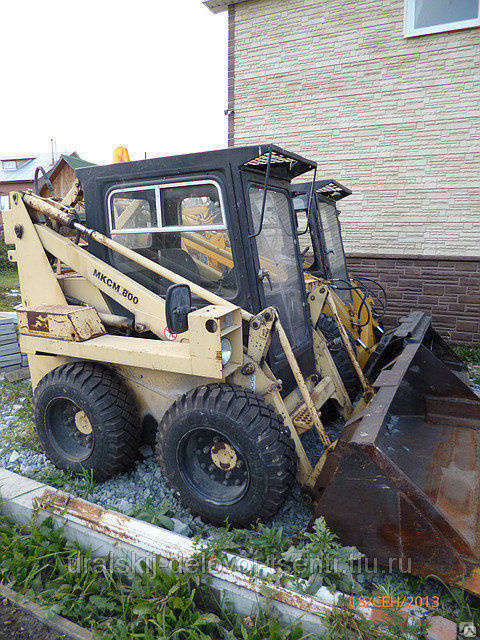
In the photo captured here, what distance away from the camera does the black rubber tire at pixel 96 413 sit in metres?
2.90

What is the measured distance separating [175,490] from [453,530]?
1.55m

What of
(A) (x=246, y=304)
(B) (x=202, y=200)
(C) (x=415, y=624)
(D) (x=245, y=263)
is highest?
(B) (x=202, y=200)

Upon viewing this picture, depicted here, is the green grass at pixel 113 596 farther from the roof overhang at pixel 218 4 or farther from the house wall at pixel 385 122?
the roof overhang at pixel 218 4

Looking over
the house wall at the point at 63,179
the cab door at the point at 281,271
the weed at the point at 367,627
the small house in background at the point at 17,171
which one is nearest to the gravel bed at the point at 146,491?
the weed at the point at 367,627

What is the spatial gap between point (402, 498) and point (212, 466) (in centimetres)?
115

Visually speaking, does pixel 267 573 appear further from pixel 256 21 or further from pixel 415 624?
pixel 256 21

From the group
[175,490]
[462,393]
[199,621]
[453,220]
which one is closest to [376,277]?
[453,220]

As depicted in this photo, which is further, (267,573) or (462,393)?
(462,393)

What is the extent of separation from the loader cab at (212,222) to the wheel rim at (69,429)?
802 mm

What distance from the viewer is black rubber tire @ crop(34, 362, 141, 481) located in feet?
9.52

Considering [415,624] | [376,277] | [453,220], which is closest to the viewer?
[415,624]

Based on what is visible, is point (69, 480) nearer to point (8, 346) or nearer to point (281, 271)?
point (281, 271)

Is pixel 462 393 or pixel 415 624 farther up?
pixel 462 393

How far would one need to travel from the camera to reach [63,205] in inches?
131
